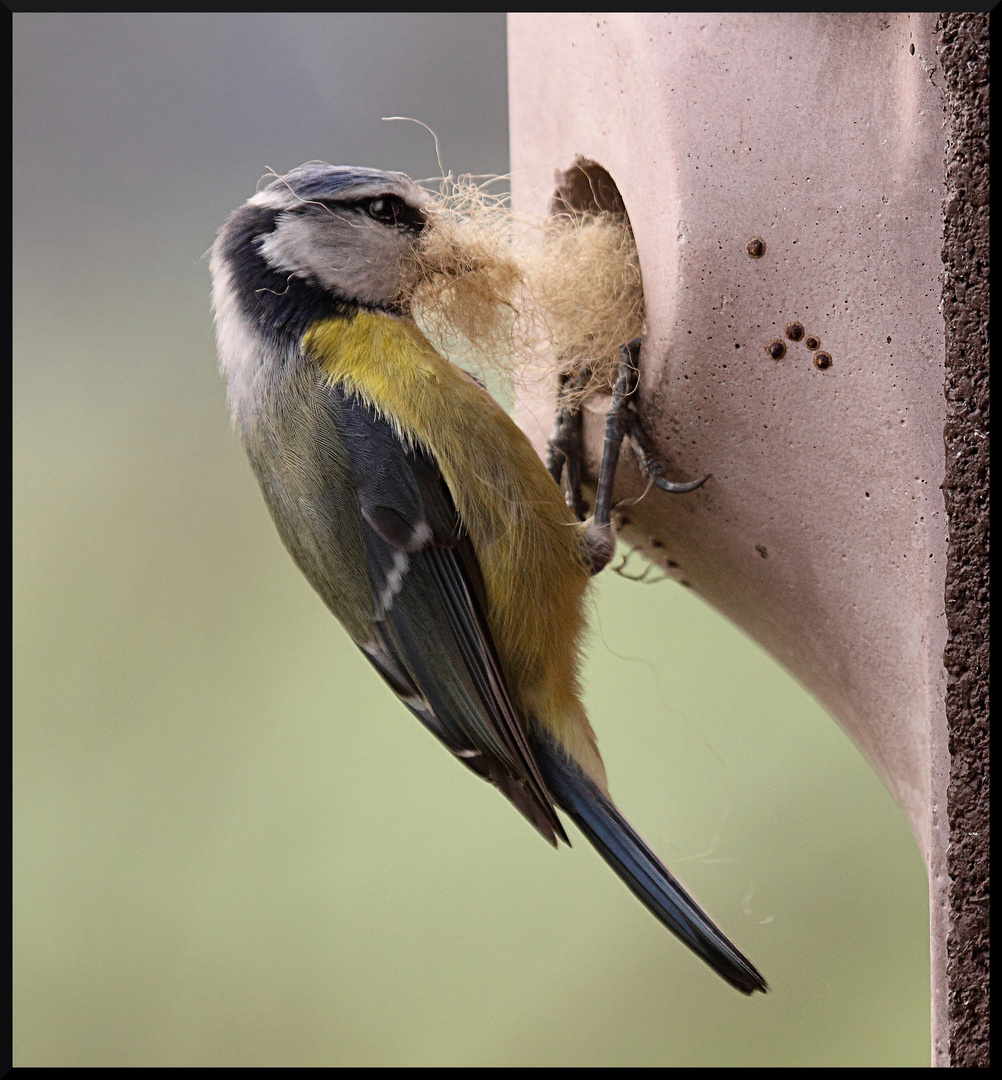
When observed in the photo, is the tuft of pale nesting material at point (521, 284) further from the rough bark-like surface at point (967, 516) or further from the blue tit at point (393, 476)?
the rough bark-like surface at point (967, 516)

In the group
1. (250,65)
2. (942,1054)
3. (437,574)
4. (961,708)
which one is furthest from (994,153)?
(250,65)

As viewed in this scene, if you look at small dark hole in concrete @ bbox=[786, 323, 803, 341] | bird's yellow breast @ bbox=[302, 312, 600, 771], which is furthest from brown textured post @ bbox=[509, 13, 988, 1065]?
bird's yellow breast @ bbox=[302, 312, 600, 771]

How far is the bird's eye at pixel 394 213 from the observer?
0.80m

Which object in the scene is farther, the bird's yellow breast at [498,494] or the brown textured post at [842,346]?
the bird's yellow breast at [498,494]

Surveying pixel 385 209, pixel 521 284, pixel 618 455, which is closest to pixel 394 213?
pixel 385 209

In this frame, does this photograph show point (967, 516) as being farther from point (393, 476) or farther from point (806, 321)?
point (393, 476)

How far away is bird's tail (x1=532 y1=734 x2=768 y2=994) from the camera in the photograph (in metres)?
0.78

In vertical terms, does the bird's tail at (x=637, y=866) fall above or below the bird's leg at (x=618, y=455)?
below

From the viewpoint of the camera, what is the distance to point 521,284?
90cm

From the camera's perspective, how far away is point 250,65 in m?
1.11

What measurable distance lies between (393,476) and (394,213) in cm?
20

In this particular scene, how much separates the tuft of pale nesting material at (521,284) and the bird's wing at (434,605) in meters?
0.14

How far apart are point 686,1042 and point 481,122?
1.05 metres

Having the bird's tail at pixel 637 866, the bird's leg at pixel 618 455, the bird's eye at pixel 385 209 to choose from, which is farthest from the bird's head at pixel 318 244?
the bird's tail at pixel 637 866
